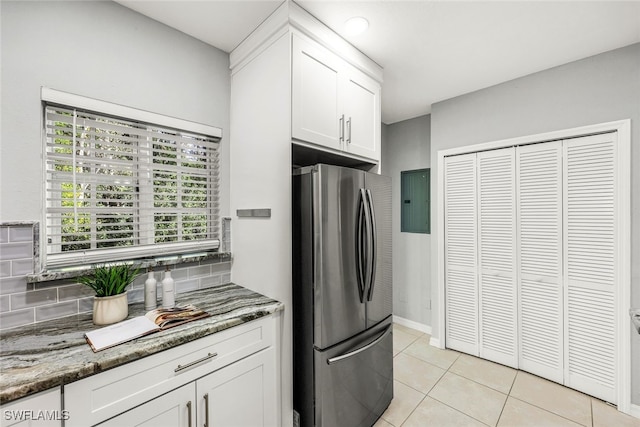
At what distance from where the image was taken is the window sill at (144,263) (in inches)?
51.6

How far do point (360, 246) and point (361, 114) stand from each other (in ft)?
3.42

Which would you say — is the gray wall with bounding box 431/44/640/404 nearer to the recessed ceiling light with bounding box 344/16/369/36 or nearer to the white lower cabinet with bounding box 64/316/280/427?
the recessed ceiling light with bounding box 344/16/369/36

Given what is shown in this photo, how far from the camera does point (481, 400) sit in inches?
83.7

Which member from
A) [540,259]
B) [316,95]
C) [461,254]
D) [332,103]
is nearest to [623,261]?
[540,259]

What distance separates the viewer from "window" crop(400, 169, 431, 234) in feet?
10.9

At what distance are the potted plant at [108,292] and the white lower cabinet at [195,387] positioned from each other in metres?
0.40

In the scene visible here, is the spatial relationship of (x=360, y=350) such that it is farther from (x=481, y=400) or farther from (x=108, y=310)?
(x=108, y=310)

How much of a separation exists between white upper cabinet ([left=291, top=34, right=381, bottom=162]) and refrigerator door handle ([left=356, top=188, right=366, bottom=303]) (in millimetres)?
442

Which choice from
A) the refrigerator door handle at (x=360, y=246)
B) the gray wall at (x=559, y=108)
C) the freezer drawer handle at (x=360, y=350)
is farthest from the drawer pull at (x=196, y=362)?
the gray wall at (x=559, y=108)

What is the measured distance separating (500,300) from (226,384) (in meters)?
2.53

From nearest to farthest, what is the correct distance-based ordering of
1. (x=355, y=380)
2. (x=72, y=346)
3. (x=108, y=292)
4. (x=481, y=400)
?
(x=72, y=346), (x=108, y=292), (x=355, y=380), (x=481, y=400)

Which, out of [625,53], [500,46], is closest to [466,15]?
[500,46]

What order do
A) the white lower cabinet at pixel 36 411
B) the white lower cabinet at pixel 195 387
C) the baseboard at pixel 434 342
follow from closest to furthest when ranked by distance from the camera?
the white lower cabinet at pixel 36 411 < the white lower cabinet at pixel 195 387 < the baseboard at pixel 434 342

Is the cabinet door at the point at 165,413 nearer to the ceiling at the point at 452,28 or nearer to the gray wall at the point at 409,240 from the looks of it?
the ceiling at the point at 452,28
